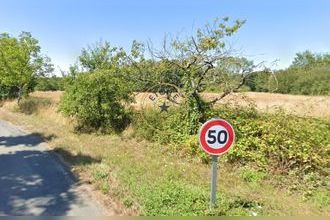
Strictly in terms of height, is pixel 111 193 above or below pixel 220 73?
below

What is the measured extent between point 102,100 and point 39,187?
6786mm

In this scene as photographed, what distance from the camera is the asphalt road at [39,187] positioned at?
19.0ft

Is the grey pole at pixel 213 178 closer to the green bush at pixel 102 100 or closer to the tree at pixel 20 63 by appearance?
the green bush at pixel 102 100

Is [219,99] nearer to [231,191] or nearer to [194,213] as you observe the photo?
[231,191]

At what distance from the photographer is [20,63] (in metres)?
26.6

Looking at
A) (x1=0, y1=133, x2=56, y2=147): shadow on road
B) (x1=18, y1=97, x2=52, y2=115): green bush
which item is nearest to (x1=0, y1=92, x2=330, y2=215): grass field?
→ (x1=0, y1=133, x2=56, y2=147): shadow on road

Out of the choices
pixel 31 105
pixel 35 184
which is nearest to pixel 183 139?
pixel 35 184

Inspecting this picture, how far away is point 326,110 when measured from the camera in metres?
9.74

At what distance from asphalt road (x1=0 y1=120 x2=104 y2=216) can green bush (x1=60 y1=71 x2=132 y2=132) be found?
112 inches

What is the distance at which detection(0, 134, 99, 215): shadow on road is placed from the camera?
5.89 meters

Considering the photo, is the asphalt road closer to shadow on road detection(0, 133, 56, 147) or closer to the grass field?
the grass field

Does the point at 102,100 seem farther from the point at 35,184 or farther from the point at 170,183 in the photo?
the point at 170,183

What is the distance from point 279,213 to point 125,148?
602 centimetres

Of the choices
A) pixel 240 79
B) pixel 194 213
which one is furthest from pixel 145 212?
pixel 240 79
